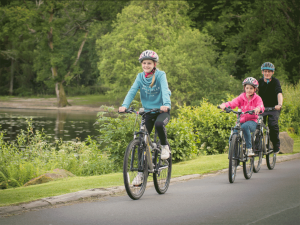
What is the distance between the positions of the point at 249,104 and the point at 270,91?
63.7 inches

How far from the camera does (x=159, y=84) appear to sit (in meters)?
6.29

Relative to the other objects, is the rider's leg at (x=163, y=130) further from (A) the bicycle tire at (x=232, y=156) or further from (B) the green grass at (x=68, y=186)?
(A) the bicycle tire at (x=232, y=156)

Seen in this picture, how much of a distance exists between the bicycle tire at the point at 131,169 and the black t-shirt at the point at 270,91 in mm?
5011

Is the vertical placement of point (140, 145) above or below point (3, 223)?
above

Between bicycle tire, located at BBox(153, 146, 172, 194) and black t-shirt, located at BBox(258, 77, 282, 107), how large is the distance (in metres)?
4.18

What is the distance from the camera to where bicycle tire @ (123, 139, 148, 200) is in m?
5.71

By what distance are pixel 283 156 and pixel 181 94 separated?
86.7 ft

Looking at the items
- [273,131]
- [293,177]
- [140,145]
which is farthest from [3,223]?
[273,131]

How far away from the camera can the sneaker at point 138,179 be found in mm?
5922

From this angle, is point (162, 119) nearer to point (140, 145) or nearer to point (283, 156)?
point (140, 145)

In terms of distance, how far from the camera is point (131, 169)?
5824mm

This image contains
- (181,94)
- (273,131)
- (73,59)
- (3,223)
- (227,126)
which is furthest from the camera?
(73,59)

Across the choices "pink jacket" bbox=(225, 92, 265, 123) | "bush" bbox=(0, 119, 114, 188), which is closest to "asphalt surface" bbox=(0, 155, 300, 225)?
"pink jacket" bbox=(225, 92, 265, 123)

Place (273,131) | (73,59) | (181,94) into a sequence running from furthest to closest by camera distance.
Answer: (73,59) → (181,94) → (273,131)
